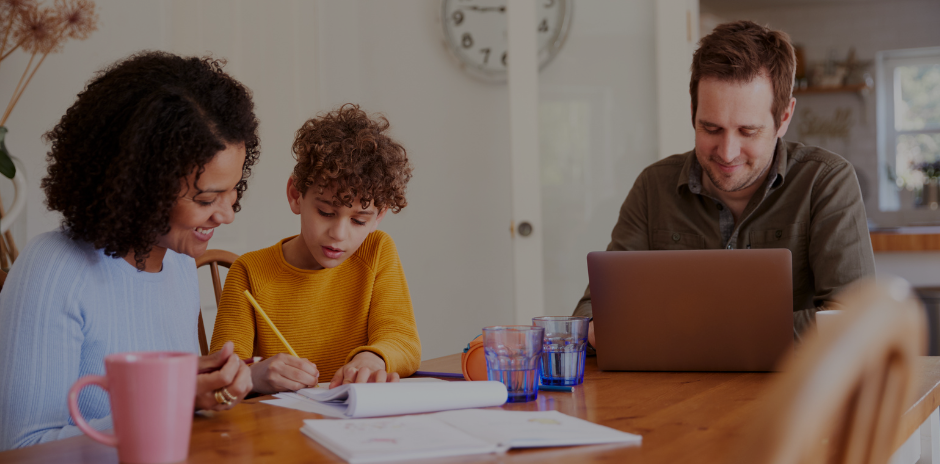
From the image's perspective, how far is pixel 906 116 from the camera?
6.32 meters

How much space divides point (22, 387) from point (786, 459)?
2.80 ft

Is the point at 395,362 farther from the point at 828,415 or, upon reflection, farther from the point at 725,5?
the point at 725,5

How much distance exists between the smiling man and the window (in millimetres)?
5399

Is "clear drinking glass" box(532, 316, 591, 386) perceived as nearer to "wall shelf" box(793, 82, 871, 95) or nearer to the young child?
the young child

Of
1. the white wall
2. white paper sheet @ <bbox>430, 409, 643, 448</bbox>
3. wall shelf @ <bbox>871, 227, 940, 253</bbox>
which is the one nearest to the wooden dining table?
white paper sheet @ <bbox>430, 409, 643, 448</bbox>

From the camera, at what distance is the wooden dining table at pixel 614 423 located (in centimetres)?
69

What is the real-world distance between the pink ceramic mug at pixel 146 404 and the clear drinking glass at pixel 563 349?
1.65ft

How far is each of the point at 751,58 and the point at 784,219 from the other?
13.1 inches

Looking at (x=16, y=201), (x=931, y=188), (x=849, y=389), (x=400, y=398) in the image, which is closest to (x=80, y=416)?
(x=400, y=398)

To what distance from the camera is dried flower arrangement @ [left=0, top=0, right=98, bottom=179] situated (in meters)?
2.30

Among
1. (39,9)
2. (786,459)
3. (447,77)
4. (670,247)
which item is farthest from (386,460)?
(447,77)

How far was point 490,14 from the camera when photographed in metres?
3.21

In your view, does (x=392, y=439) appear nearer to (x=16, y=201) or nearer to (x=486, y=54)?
(x=16, y=201)

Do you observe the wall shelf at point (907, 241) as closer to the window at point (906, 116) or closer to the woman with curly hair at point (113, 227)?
the woman with curly hair at point (113, 227)
